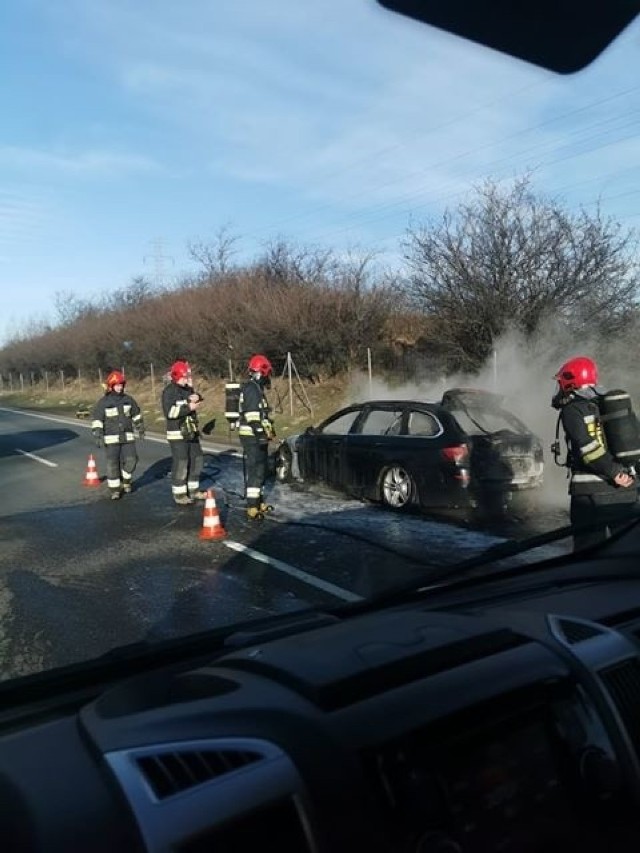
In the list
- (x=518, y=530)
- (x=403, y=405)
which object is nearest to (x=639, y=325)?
(x=403, y=405)

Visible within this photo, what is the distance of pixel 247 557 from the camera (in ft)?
25.4

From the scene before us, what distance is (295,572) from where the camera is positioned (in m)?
7.07

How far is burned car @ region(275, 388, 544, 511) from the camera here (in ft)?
30.5

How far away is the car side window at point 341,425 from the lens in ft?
36.3

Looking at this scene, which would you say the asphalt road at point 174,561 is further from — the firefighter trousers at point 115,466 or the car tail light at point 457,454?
the car tail light at point 457,454

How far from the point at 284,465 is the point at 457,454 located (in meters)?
3.83

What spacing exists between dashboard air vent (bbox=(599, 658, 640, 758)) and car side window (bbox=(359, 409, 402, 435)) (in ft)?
26.5

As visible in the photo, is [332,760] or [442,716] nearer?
[332,760]

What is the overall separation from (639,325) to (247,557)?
11.5 metres

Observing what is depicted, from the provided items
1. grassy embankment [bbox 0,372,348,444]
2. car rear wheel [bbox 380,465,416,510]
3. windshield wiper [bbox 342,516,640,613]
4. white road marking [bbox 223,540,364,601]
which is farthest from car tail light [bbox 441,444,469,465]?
grassy embankment [bbox 0,372,348,444]

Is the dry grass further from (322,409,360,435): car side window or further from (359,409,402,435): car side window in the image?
(359,409,402,435): car side window

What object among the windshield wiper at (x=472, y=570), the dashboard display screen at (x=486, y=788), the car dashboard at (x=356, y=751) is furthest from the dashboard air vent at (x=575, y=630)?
the windshield wiper at (x=472, y=570)

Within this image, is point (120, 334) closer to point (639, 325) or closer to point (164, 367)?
point (164, 367)

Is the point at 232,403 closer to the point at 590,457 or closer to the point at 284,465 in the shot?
the point at 284,465
